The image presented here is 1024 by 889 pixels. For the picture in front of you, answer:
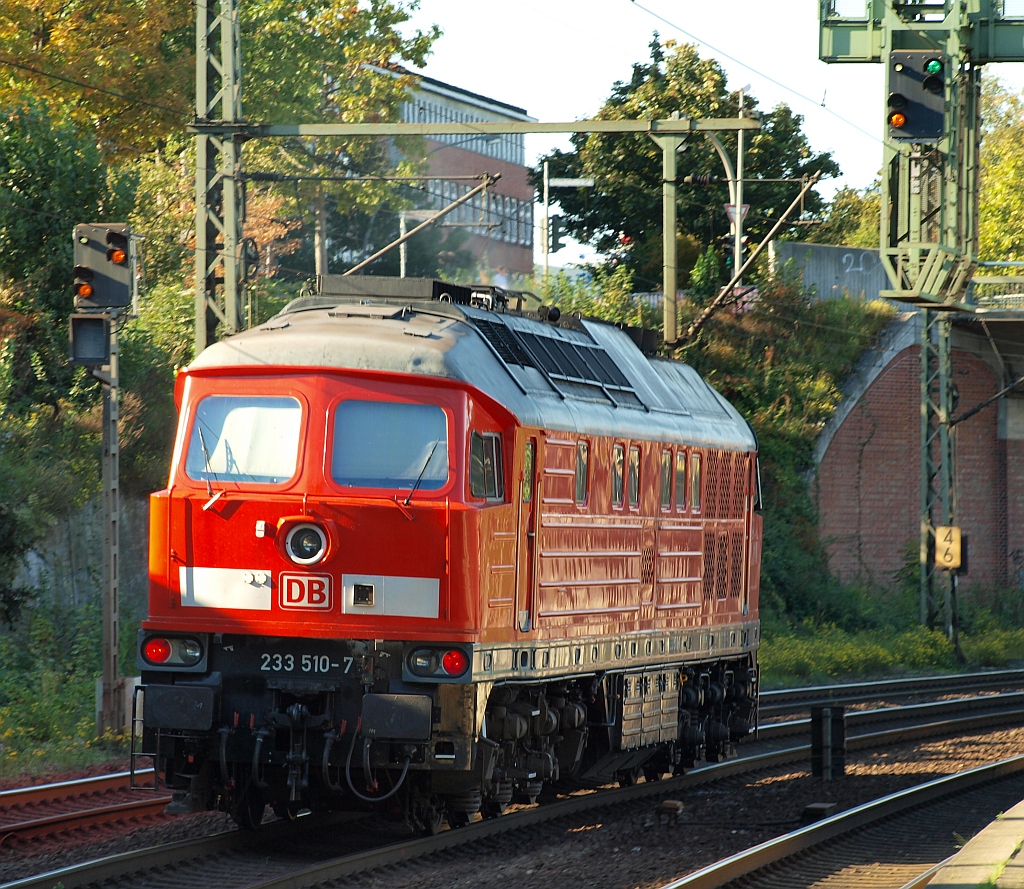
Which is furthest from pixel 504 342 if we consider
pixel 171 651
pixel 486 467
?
pixel 171 651

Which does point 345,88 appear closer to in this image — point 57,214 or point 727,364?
point 727,364

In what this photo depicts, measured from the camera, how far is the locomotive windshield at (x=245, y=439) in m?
10.2

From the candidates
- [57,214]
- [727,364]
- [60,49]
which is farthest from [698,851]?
[727,364]

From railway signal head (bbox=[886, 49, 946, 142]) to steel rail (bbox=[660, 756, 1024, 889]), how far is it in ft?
19.4

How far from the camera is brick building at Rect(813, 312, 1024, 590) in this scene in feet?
117

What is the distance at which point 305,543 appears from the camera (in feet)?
33.0

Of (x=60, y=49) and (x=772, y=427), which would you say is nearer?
(x=60, y=49)

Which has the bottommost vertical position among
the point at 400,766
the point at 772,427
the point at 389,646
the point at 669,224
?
the point at 400,766

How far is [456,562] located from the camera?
32.6ft

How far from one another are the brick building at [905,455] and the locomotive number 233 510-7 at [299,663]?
26375 mm

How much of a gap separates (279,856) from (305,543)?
6.71 feet

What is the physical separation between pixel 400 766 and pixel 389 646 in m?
0.76

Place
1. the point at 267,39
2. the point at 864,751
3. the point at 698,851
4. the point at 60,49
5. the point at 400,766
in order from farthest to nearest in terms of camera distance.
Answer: the point at 267,39, the point at 60,49, the point at 864,751, the point at 698,851, the point at 400,766

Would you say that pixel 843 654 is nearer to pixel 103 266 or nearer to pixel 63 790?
pixel 103 266
